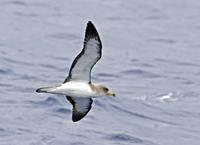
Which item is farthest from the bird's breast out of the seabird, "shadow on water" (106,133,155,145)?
"shadow on water" (106,133,155,145)

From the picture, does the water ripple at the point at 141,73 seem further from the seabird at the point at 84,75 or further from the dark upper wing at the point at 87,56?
the dark upper wing at the point at 87,56

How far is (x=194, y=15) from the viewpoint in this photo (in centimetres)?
4081

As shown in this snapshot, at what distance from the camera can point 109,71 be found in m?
28.0

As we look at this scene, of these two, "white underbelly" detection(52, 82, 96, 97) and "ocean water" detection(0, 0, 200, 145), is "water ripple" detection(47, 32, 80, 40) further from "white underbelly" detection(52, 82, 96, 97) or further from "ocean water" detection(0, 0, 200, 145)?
"white underbelly" detection(52, 82, 96, 97)

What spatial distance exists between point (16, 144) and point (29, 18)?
15777mm

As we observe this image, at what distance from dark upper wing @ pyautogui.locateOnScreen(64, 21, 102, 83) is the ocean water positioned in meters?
3.39

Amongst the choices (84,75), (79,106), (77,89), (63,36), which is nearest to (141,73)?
(63,36)

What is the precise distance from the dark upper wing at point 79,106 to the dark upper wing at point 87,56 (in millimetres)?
868

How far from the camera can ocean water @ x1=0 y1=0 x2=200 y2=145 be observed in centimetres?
2180

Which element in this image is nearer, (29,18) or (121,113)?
(121,113)

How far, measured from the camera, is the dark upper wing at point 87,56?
54.7 feet

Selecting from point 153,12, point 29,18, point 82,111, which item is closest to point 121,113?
Result: point 82,111

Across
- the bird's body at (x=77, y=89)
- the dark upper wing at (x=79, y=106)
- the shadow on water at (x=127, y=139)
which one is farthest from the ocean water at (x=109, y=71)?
the bird's body at (x=77, y=89)

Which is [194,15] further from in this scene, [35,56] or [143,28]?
[35,56]
